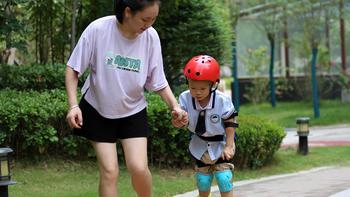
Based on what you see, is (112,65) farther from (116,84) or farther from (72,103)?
(72,103)

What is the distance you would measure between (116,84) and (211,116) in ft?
3.18

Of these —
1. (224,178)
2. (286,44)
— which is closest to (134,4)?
(224,178)

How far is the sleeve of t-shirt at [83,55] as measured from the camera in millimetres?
4148

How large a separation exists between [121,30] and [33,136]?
A: 3387 mm

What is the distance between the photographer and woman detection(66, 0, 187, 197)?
4.14m

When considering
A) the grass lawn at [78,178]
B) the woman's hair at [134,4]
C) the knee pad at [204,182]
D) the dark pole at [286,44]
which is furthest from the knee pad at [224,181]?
the dark pole at [286,44]

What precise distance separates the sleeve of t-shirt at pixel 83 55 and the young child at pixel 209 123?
893 mm

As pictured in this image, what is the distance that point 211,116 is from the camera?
4.86 metres

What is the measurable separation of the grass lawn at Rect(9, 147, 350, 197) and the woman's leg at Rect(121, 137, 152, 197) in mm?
2215

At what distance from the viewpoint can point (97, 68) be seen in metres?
4.20

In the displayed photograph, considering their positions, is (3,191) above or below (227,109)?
below

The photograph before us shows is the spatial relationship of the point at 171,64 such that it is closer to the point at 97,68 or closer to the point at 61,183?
the point at 61,183

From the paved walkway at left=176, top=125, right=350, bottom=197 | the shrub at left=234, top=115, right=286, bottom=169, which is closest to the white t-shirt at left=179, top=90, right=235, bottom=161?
the paved walkway at left=176, top=125, right=350, bottom=197

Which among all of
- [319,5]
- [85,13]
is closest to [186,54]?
[85,13]
